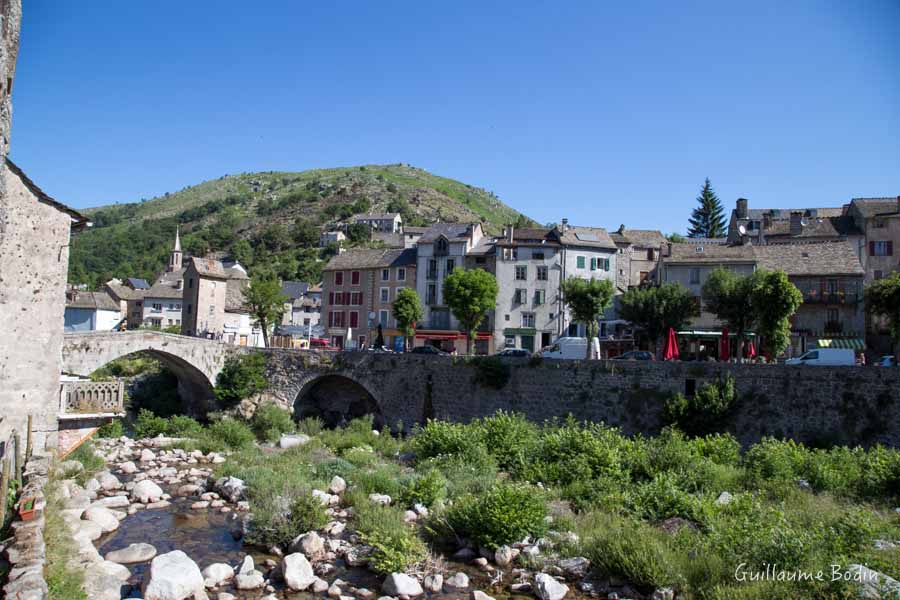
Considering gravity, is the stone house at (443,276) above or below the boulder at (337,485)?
above

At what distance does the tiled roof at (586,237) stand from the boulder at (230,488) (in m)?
33.2

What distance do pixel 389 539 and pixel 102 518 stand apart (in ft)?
25.9

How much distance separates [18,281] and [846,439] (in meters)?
28.7

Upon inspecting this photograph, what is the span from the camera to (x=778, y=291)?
3189cm

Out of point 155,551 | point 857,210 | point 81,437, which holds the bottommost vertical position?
point 155,551

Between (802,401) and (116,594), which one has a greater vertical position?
(802,401)

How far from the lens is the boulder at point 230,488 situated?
844 inches

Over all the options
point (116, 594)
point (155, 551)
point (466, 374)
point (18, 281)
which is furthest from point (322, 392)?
point (116, 594)

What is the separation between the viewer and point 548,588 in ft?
45.1

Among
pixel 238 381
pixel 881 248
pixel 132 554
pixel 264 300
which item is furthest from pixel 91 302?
pixel 881 248

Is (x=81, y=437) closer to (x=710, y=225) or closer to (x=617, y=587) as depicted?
(x=617, y=587)

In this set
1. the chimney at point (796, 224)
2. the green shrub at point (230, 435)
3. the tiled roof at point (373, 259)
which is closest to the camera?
the green shrub at point (230, 435)

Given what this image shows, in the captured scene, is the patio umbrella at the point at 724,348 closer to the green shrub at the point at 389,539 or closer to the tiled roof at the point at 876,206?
the tiled roof at the point at 876,206

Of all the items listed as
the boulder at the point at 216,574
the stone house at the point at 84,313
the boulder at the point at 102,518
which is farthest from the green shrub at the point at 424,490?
the stone house at the point at 84,313
